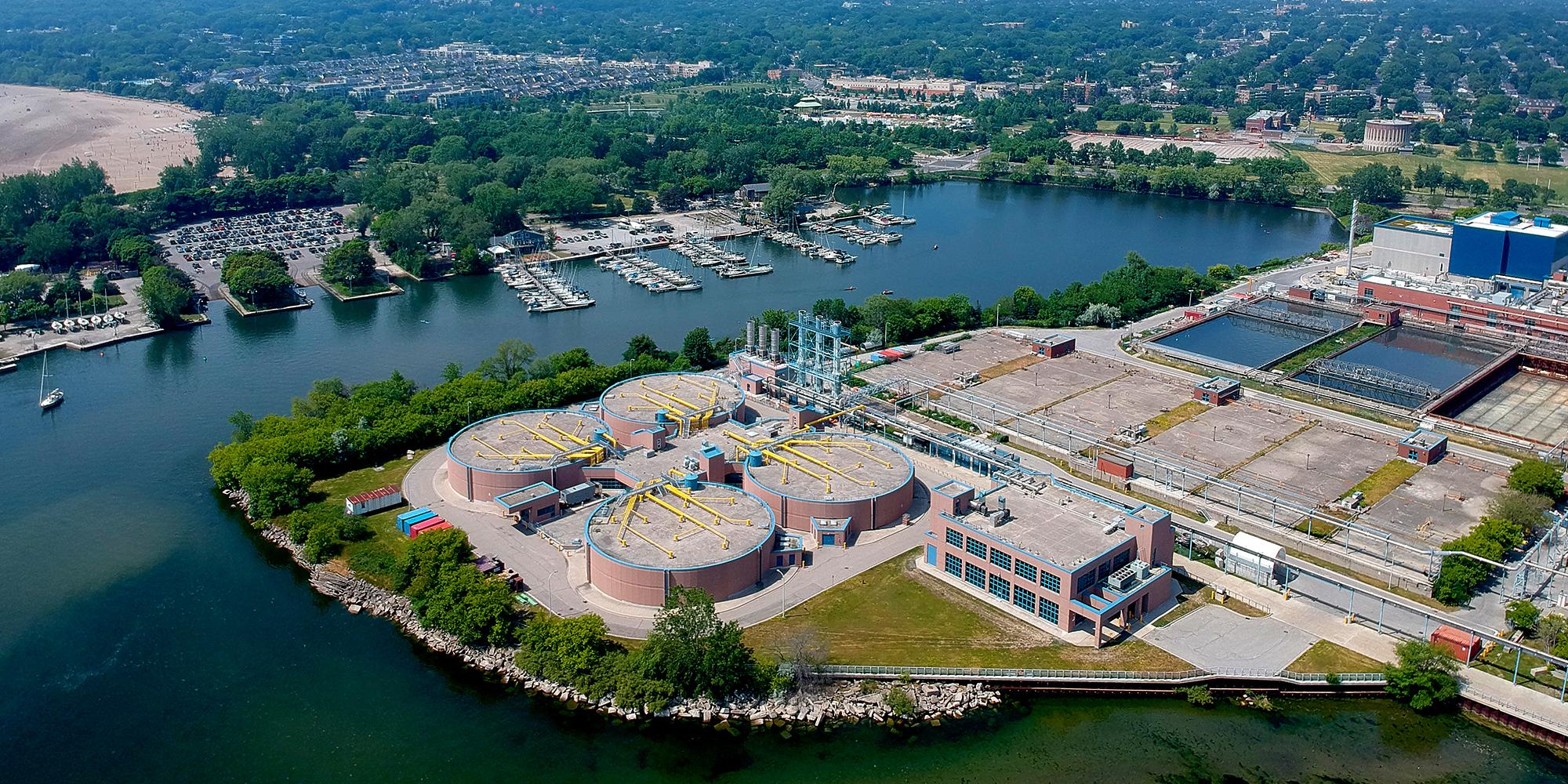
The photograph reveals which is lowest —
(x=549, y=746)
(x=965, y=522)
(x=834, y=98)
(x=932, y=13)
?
(x=549, y=746)

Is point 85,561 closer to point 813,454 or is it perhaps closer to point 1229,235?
point 813,454

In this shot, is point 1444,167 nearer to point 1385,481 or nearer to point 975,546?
point 1385,481

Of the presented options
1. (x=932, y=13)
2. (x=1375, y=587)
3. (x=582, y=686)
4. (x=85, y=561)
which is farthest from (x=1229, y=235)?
(x=932, y=13)

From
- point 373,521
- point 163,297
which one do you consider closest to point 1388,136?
point 163,297

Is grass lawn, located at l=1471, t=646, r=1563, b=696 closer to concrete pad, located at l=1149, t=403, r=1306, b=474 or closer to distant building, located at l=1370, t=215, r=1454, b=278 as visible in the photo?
concrete pad, located at l=1149, t=403, r=1306, b=474

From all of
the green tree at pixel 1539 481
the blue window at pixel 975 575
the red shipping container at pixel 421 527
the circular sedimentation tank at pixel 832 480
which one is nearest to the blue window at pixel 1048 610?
the blue window at pixel 975 575
